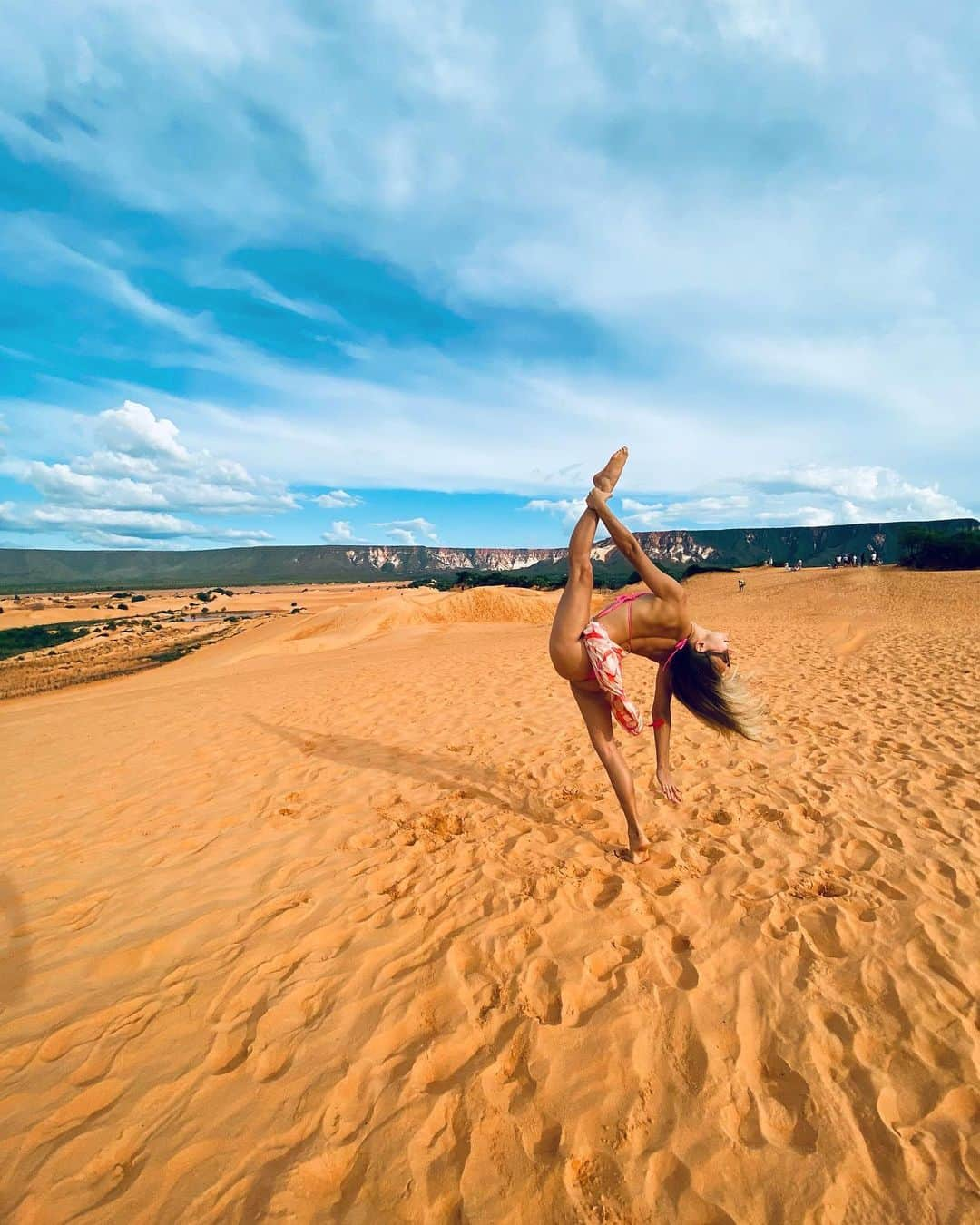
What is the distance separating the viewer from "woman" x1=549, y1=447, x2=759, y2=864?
343 cm

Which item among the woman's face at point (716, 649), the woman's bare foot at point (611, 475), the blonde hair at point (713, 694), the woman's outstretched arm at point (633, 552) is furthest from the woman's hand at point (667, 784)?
the woman's bare foot at point (611, 475)

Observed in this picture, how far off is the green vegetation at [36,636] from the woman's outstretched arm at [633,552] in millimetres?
38981

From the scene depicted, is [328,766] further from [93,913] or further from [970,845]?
[970,845]

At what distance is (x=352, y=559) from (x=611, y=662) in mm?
186438

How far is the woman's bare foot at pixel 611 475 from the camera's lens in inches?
134

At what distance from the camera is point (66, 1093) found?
2301 mm

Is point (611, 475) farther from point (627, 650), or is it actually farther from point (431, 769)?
point (431, 769)

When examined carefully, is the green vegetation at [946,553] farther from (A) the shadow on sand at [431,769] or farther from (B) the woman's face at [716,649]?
(B) the woman's face at [716,649]

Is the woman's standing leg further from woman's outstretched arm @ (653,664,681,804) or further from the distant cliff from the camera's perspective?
the distant cliff

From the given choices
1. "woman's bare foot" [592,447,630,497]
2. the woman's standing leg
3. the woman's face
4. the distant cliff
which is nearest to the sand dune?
the woman's standing leg

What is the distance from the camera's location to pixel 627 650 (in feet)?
13.0

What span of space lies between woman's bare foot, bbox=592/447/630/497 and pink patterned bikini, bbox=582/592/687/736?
0.69 m

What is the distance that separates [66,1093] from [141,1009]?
1.52 ft

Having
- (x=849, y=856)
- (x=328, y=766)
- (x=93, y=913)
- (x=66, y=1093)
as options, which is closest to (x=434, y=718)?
(x=328, y=766)
